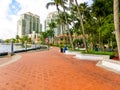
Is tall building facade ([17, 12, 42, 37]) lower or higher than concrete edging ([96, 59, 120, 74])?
higher

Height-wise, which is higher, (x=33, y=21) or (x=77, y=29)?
(x=33, y=21)

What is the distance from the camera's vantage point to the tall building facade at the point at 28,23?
5610 inches

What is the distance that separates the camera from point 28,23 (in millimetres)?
145250

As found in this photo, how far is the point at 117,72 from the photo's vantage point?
39.9 ft

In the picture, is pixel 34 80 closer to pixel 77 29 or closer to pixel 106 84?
pixel 106 84

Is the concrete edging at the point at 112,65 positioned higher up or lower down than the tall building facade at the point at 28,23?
lower down

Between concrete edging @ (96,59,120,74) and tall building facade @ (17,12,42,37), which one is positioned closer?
concrete edging @ (96,59,120,74)

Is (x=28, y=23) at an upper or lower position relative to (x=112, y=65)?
upper

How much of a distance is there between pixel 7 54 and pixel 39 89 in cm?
1990

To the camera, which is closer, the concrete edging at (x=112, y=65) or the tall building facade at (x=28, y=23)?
the concrete edging at (x=112, y=65)

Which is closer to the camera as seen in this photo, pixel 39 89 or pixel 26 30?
pixel 39 89

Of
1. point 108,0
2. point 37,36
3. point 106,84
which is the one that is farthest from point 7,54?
point 37,36

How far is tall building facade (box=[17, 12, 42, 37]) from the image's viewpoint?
142 m

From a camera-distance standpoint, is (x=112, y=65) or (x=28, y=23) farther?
(x=28, y=23)
